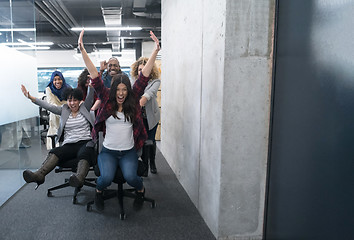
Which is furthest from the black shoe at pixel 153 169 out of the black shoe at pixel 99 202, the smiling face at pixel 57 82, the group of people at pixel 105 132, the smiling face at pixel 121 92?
the smiling face at pixel 57 82

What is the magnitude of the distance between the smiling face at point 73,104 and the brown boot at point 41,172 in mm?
520

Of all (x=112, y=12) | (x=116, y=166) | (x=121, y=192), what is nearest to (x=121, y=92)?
(x=116, y=166)

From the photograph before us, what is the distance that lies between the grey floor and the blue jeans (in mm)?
270

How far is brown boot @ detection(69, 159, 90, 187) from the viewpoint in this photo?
2176mm

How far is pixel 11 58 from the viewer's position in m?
2.68

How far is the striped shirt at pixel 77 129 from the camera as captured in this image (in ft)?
8.68

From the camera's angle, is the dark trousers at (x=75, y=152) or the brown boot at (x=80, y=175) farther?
the dark trousers at (x=75, y=152)

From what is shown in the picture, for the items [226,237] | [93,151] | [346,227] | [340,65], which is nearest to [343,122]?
[340,65]

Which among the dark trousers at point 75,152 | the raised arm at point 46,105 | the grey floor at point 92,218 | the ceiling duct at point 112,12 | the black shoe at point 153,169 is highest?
the ceiling duct at point 112,12

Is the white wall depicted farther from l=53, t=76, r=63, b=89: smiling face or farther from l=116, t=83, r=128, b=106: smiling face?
l=116, t=83, r=128, b=106: smiling face

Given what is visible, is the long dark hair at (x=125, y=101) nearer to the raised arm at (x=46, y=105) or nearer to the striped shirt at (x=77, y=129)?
the striped shirt at (x=77, y=129)

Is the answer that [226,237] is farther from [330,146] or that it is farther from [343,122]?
[343,122]

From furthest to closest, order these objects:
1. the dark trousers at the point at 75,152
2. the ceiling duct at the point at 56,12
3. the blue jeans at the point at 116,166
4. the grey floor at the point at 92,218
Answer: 1. the ceiling duct at the point at 56,12
2. the dark trousers at the point at 75,152
3. the blue jeans at the point at 116,166
4. the grey floor at the point at 92,218

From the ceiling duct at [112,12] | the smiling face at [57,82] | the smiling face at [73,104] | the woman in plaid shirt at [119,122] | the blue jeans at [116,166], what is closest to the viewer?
the blue jeans at [116,166]
